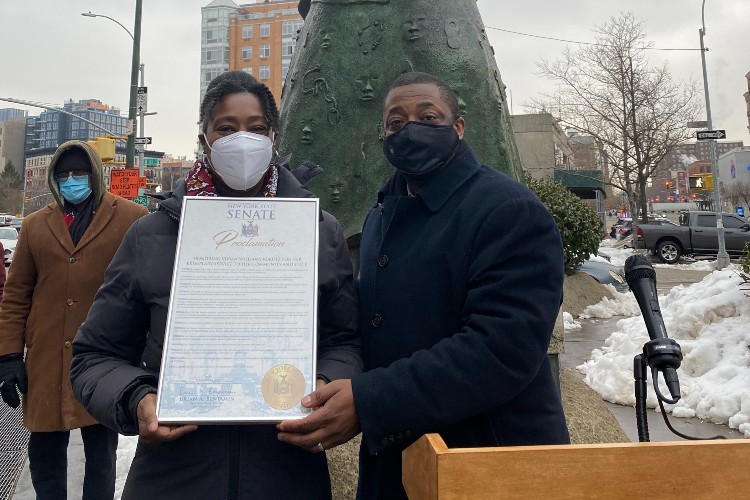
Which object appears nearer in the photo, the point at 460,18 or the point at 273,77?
the point at 460,18

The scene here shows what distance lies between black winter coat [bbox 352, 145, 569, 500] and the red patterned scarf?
0.33 meters

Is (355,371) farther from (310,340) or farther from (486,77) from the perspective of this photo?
(486,77)

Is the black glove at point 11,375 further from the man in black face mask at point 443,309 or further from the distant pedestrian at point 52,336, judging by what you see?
the man in black face mask at point 443,309

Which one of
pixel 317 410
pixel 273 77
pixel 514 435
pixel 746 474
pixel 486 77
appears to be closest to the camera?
pixel 746 474

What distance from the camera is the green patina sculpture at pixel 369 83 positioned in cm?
385

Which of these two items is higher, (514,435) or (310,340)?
(310,340)

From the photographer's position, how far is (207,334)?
1458mm

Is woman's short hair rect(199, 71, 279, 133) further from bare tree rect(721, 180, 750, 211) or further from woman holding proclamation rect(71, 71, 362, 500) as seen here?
bare tree rect(721, 180, 750, 211)

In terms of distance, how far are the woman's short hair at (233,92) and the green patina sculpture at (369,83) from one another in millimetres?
2012

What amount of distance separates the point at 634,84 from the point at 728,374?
23.0 metres

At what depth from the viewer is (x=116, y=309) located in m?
1.65

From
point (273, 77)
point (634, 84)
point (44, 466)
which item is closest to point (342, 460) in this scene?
point (44, 466)

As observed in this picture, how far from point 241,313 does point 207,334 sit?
9 centimetres

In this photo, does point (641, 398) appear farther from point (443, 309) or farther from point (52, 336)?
point (52, 336)
